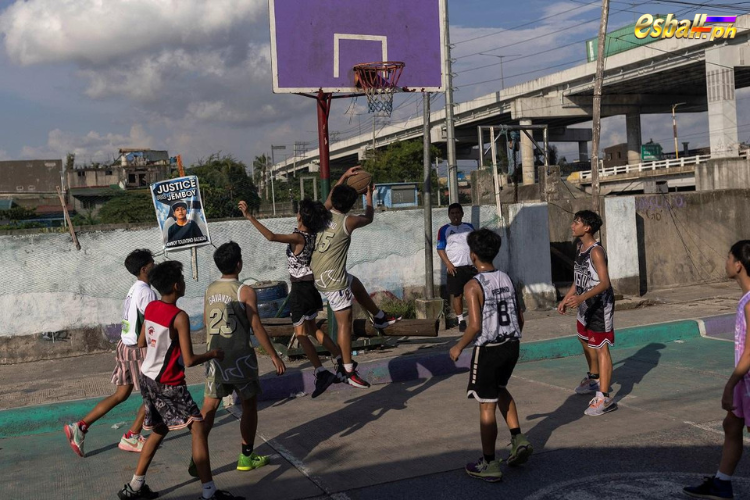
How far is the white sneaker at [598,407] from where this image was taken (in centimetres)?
665

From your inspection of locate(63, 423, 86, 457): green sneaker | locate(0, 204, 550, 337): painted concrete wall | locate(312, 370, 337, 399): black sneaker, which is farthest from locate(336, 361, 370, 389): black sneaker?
locate(0, 204, 550, 337): painted concrete wall

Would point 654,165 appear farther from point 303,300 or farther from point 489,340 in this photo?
point 489,340

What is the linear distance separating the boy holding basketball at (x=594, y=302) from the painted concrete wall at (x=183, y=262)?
545 cm

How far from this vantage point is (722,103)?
41625 mm

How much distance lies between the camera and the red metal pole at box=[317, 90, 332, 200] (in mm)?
8875

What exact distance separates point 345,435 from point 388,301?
228 inches

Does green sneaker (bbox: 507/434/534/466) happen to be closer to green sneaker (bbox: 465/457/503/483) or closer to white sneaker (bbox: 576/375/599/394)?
green sneaker (bbox: 465/457/503/483)

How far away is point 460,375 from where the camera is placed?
8.74 m

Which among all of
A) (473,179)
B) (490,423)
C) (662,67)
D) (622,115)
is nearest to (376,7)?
(473,179)

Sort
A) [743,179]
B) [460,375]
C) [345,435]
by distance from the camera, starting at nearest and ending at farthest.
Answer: [345,435], [460,375], [743,179]

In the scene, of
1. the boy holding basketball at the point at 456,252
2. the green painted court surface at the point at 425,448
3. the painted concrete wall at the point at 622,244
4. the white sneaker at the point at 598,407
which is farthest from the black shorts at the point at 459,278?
the painted concrete wall at the point at 622,244

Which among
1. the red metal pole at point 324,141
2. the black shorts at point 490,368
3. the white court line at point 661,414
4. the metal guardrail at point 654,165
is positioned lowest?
the white court line at point 661,414

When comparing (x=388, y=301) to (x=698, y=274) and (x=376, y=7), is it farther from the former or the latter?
(x=698, y=274)

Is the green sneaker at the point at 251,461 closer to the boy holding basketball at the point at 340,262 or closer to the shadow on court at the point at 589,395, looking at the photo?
the boy holding basketball at the point at 340,262
